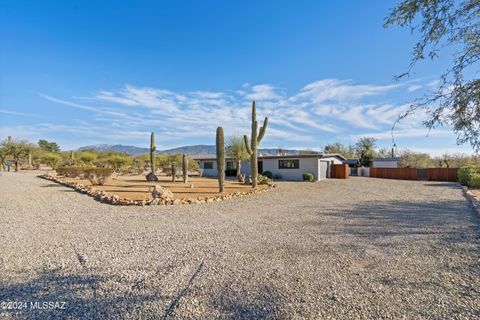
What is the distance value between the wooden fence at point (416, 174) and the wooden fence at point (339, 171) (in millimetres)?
6041

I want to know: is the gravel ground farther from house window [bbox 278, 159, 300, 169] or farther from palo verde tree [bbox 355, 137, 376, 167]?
palo verde tree [bbox 355, 137, 376, 167]

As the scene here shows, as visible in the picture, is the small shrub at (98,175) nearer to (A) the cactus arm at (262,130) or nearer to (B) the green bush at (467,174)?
(A) the cactus arm at (262,130)

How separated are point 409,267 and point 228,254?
3184 millimetres

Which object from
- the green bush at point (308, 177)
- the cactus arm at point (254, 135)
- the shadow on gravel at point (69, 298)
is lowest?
the shadow on gravel at point (69, 298)

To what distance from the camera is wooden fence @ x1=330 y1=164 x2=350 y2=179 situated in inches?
1010

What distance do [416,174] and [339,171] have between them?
8.36 meters

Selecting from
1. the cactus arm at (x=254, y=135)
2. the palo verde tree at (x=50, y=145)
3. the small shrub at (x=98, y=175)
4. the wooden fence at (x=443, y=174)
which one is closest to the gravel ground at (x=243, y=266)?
the small shrub at (x=98, y=175)

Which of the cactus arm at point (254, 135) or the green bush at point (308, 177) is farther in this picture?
the green bush at point (308, 177)

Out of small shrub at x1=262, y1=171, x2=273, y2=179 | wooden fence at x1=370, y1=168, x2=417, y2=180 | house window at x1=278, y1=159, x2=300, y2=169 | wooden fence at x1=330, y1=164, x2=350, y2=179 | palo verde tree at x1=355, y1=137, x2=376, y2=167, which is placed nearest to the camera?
house window at x1=278, y1=159, x2=300, y2=169

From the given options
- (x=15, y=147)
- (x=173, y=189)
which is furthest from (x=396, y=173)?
(x=15, y=147)

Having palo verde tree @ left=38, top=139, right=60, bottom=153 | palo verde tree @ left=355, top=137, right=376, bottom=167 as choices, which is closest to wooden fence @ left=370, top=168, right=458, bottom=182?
palo verde tree @ left=355, top=137, right=376, bottom=167

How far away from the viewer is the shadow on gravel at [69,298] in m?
2.88

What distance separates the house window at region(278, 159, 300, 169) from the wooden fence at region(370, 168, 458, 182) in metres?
12.3

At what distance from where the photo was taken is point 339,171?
25984 millimetres
